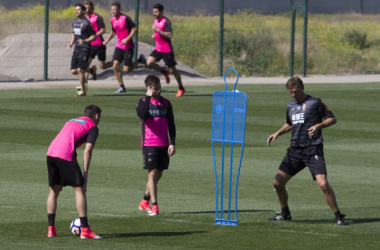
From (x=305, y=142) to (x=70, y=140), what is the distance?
282cm

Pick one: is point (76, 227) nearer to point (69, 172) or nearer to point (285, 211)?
point (69, 172)

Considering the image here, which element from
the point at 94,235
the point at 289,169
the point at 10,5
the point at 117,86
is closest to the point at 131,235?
the point at 94,235

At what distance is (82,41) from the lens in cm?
2414

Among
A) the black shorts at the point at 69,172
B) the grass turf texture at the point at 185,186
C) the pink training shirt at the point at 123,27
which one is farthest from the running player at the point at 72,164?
the pink training shirt at the point at 123,27

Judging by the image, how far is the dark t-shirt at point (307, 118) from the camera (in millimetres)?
11078

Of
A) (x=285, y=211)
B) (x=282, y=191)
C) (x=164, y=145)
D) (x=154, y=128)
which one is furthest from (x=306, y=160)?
(x=154, y=128)

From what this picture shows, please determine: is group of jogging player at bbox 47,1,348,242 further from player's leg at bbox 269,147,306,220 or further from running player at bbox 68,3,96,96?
running player at bbox 68,3,96,96

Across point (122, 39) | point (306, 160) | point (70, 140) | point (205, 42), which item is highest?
point (205, 42)

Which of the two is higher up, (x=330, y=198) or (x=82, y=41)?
(x=82, y=41)

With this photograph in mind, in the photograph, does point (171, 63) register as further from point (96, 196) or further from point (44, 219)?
point (44, 219)

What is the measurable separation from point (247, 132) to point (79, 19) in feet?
21.8

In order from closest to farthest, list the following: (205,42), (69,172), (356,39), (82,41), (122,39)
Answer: (69,172) → (82,41) → (122,39) → (205,42) → (356,39)

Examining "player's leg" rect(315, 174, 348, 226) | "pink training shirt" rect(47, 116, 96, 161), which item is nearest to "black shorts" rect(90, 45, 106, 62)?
"player's leg" rect(315, 174, 348, 226)

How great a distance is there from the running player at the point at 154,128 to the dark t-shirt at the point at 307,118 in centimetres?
148
